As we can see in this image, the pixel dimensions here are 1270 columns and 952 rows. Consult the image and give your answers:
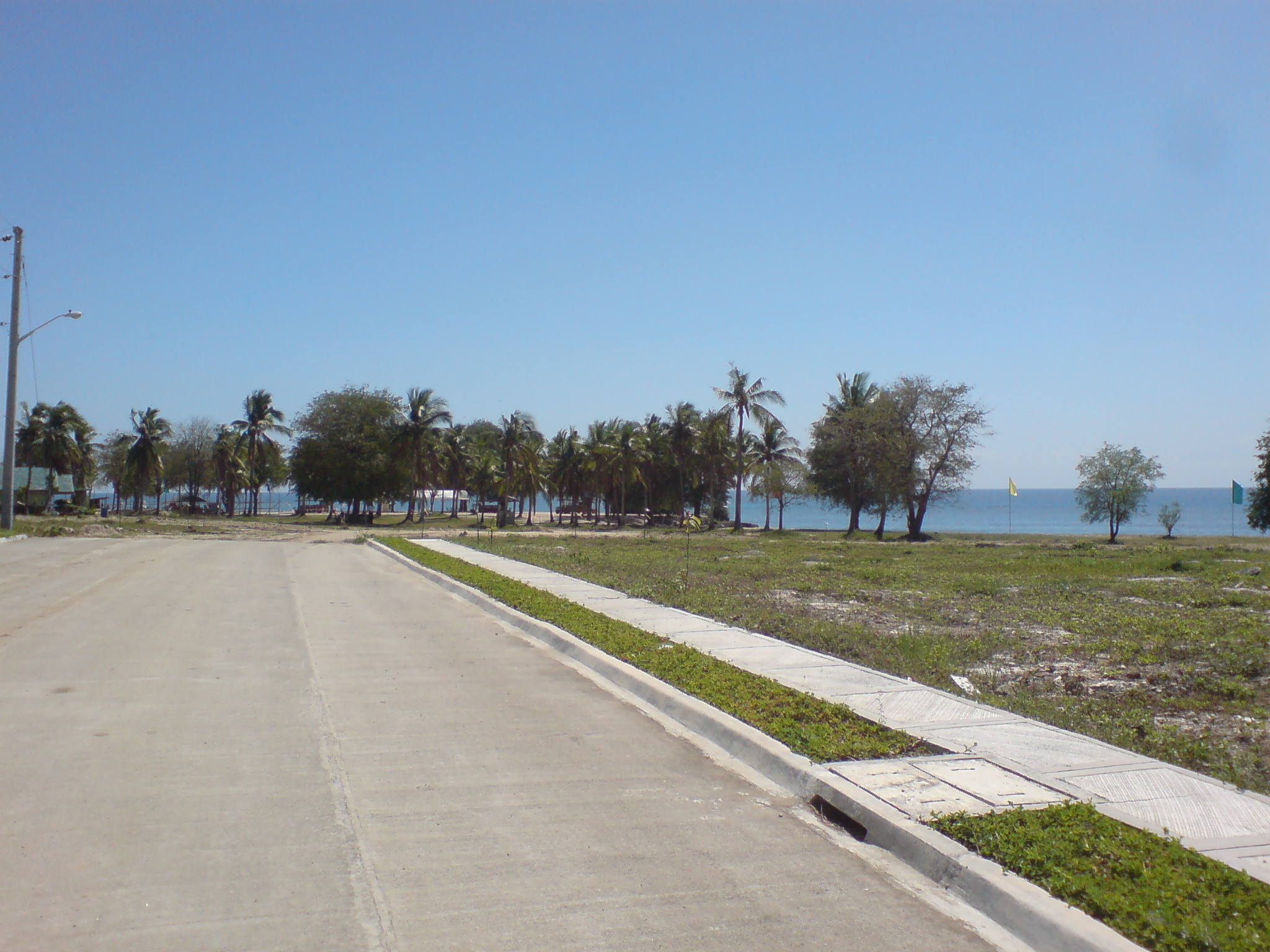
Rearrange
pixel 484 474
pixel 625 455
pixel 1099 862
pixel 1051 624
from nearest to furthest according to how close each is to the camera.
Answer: pixel 1099 862, pixel 1051 624, pixel 625 455, pixel 484 474

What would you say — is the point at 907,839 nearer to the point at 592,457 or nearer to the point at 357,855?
the point at 357,855

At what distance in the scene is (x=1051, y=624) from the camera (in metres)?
14.1

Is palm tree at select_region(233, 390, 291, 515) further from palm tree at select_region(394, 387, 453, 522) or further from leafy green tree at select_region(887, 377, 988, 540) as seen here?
leafy green tree at select_region(887, 377, 988, 540)

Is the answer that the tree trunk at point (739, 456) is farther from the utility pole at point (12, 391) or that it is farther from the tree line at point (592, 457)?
the utility pole at point (12, 391)

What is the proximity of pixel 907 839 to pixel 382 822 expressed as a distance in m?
3.07

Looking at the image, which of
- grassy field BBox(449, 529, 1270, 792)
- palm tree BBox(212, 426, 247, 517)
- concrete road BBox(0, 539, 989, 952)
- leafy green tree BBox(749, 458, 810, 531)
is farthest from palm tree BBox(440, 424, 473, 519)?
concrete road BBox(0, 539, 989, 952)

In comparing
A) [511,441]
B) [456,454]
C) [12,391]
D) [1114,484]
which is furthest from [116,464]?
[1114,484]

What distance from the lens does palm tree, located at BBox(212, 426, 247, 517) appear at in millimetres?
85938

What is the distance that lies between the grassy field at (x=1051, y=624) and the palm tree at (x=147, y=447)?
57.9 meters

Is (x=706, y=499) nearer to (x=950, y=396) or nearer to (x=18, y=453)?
(x=950, y=396)

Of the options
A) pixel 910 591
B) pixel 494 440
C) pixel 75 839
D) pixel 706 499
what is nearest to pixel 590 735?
pixel 75 839

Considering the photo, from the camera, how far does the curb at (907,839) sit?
4320 mm

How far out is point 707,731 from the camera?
8.04m

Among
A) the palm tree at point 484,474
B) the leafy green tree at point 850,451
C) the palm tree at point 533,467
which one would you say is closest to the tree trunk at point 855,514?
the leafy green tree at point 850,451
